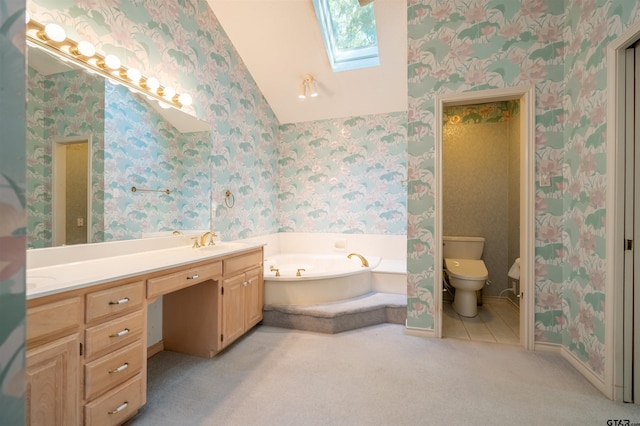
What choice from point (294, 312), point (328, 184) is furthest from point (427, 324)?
point (328, 184)

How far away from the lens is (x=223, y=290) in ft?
6.96

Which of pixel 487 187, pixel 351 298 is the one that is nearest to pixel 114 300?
pixel 351 298

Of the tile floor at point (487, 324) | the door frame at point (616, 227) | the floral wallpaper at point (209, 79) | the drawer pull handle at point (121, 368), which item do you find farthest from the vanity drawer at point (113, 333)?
the door frame at point (616, 227)

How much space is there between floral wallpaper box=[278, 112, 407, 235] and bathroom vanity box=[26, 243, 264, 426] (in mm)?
2053

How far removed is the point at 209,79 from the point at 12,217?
111 inches

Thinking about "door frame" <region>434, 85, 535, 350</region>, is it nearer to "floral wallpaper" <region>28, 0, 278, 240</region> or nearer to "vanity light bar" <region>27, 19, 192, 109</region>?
"floral wallpaper" <region>28, 0, 278, 240</region>

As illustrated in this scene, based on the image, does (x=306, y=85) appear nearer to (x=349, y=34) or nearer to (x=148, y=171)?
(x=349, y=34)

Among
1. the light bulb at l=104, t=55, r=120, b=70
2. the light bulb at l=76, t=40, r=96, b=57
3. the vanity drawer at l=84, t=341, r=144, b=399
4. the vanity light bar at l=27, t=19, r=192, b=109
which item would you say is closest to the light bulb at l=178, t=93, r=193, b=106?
the vanity light bar at l=27, t=19, r=192, b=109

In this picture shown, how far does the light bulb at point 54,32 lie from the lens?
1536 millimetres

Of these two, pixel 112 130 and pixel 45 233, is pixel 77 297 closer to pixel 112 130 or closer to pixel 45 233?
pixel 45 233

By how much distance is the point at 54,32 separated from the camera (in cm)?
155

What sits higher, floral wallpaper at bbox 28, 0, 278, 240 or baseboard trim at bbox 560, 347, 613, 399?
floral wallpaper at bbox 28, 0, 278, 240

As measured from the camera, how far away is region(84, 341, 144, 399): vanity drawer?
1248mm

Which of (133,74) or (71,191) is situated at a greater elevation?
(133,74)
